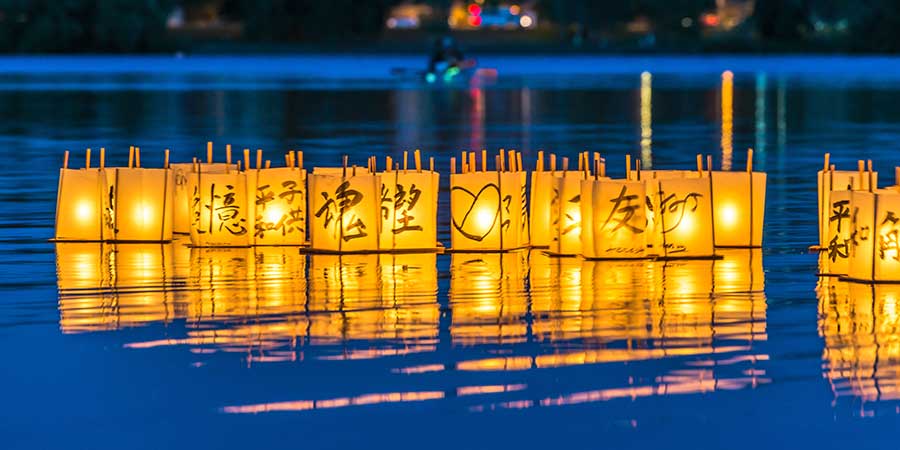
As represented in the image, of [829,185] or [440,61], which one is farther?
[440,61]

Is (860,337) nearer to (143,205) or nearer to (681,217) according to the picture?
(681,217)

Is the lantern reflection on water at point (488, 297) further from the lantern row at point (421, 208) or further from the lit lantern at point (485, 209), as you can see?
the lantern row at point (421, 208)

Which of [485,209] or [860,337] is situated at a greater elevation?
[485,209]

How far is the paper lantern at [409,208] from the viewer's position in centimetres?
1672

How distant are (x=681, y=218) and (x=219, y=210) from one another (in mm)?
3920

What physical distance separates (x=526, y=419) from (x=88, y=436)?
2080 millimetres

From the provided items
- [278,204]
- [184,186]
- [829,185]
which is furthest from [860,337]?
[184,186]

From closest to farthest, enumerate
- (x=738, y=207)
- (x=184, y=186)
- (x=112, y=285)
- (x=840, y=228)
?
(x=112, y=285) → (x=840, y=228) → (x=738, y=207) → (x=184, y=186)

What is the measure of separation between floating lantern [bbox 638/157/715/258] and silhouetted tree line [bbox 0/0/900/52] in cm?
10245

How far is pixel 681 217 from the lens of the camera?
1634 centimetres

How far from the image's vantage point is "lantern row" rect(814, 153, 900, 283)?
14.6 m

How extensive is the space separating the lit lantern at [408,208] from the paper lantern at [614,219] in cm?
133

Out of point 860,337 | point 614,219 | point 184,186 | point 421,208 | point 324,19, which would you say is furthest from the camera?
point 324,19

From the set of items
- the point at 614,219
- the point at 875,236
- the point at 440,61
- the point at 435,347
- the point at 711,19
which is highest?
the point at 711,19
